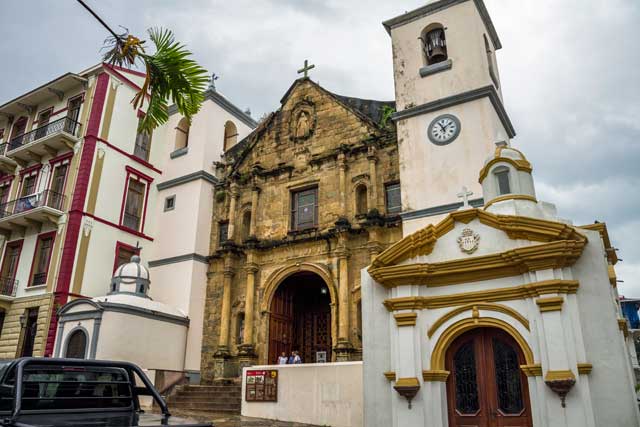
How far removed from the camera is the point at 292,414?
41.9ft

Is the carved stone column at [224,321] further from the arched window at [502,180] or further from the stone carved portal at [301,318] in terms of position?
the arched window at [502,180]

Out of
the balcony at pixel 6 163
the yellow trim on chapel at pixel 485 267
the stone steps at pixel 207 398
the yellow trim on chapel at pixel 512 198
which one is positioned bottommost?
the stone steps at pixel 207 398

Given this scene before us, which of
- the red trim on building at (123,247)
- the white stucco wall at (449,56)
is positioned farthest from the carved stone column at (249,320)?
the white stucco wall at (449,56)

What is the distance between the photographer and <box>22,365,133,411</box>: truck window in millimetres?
4094

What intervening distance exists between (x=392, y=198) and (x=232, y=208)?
6.62 metres

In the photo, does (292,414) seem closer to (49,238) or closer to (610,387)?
(610,387)

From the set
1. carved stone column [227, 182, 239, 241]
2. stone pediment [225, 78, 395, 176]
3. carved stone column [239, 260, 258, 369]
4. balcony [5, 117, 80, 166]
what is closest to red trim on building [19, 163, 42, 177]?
balcony [5, 117, 80, 166]

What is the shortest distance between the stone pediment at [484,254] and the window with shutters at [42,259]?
15.0 m

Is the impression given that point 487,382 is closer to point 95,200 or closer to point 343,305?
point 343,305

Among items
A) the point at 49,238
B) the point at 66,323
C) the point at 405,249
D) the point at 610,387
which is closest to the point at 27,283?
the point at 49,238

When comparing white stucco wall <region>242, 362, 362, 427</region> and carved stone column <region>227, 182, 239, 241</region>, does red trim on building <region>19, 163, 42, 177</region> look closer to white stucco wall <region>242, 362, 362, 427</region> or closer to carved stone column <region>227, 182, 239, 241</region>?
carved stone column <region>227, 182, 239, 241</region>

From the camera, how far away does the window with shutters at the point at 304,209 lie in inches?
748

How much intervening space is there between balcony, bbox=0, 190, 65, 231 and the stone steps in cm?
826

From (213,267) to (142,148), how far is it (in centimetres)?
643
